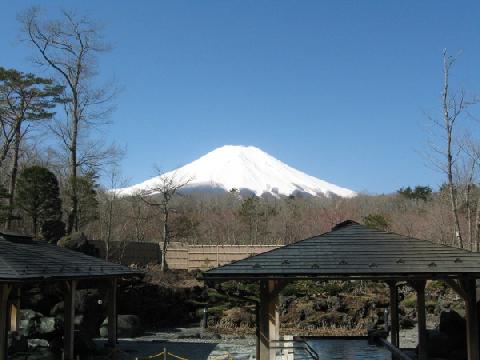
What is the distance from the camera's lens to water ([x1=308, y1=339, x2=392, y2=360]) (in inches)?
482

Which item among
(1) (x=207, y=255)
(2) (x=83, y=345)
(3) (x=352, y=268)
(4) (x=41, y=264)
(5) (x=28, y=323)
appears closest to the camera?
(3) (x=352, y=268)

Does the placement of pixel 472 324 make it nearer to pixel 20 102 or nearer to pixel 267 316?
pixel 267 316

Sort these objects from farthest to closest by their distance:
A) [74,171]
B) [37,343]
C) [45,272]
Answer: [74,171]
[37,343]
[45,272]

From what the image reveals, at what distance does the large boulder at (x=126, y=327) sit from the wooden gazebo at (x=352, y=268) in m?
9.73

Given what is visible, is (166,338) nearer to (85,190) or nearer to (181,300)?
(181,300)

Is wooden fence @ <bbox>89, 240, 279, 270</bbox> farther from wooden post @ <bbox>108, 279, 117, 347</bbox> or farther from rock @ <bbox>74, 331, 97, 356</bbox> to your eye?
rock @ <bbox>74, 331, 97, 356</bbox>

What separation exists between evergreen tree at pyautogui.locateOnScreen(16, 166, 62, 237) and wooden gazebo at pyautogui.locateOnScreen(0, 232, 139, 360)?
21.6 ft

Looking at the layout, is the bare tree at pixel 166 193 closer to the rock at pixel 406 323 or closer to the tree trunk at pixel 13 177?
the tree trunk at pixel 13 177

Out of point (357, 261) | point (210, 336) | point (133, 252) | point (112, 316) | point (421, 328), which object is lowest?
point (210, 336)

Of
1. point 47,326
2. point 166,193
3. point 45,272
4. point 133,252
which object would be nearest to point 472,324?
point 45,272

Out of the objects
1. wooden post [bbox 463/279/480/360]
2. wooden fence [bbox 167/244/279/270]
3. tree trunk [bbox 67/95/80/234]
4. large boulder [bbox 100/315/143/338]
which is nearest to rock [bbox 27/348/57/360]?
large boulder [bbox 100/315/143/338]

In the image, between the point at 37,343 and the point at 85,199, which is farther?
the point at 85,199

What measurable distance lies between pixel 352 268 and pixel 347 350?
476 centimetres

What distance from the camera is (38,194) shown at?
21656 millimetres
